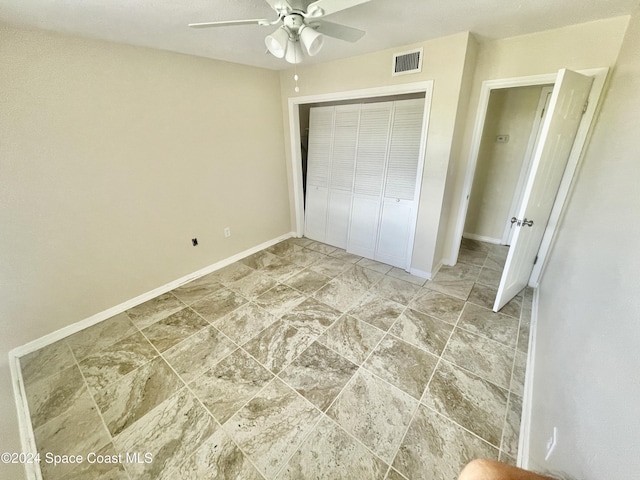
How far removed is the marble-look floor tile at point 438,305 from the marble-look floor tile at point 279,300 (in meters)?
1.14

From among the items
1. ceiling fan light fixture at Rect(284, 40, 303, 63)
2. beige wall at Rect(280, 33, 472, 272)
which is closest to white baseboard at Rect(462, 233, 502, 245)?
beige wall at Rect(280, 33, 472, 272)

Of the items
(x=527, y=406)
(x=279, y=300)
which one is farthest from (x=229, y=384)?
(x=527, y=406)

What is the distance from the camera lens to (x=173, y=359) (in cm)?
188

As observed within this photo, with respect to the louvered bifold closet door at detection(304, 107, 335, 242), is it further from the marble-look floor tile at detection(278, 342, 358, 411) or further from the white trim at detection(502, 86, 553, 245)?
the white trim at detection(502, 86, 553, 245)

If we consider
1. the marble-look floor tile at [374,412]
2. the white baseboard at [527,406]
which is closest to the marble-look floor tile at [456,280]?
the white baseboard at [527,406]

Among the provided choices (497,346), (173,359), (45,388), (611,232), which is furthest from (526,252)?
(45,388)

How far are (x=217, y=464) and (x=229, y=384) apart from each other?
0.45 metres

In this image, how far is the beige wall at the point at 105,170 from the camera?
5.70ft

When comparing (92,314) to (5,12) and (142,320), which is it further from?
(5,12)

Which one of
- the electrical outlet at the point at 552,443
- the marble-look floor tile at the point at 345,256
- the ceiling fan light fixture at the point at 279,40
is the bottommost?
the marble-look floor tile at the point at 345,256

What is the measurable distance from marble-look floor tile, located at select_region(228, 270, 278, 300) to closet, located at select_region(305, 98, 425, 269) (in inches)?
47.1

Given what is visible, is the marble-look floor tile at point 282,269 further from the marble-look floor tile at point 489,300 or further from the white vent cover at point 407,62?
the white vent cover at point 407,62

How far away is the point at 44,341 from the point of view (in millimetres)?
2018

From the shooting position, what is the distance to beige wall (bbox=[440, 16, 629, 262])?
1.81 meters
